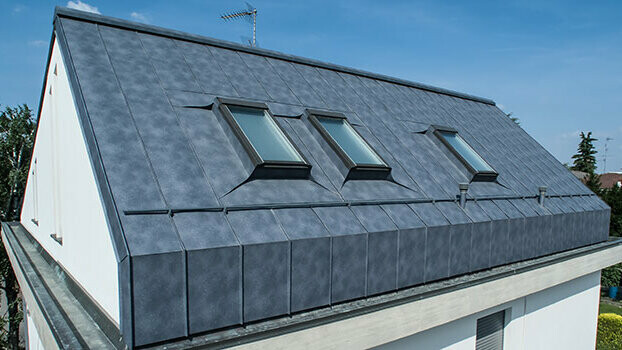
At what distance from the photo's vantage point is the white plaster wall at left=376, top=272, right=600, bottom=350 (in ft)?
25.5

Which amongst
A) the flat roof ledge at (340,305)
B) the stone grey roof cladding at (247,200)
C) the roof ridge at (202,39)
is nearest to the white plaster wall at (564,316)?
the flat roof ledge at (340,305)

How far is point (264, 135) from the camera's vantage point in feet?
23.4

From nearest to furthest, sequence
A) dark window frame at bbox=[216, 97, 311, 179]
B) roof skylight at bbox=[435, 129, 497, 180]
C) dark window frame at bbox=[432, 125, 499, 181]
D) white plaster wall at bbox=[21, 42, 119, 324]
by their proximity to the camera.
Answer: white plaster wall at bbox=[21, 42, 119, 324]
dark window frame at bbox=[216, 97, 311, 179]
dark window frame at bbox=[432, 125, 499, 181]
roof skylight at bbox=[435, 129, 497, 180]

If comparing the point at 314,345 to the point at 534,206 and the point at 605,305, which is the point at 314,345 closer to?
the point at 534,206

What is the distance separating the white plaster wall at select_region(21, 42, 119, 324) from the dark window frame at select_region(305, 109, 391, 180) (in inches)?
165

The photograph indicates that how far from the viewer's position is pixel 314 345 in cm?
559

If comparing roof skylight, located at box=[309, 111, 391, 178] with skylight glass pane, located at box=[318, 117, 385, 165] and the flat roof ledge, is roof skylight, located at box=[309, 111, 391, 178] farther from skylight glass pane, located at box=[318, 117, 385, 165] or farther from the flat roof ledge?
the flat roof ledge

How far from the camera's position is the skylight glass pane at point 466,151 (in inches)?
422

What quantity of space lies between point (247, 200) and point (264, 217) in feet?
1.20

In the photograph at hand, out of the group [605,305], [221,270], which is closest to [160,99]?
[221,270]

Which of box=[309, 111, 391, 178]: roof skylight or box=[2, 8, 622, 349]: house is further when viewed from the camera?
box=[309, 111, 391, 178]: roof skylight

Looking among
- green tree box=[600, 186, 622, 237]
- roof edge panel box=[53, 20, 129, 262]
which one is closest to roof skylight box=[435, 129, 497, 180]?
roof edge panel box=[53, 20, 129, 262]

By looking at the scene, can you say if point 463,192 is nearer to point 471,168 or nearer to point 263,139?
point 471,168

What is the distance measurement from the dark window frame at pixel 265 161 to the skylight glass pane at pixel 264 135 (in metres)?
0.07
